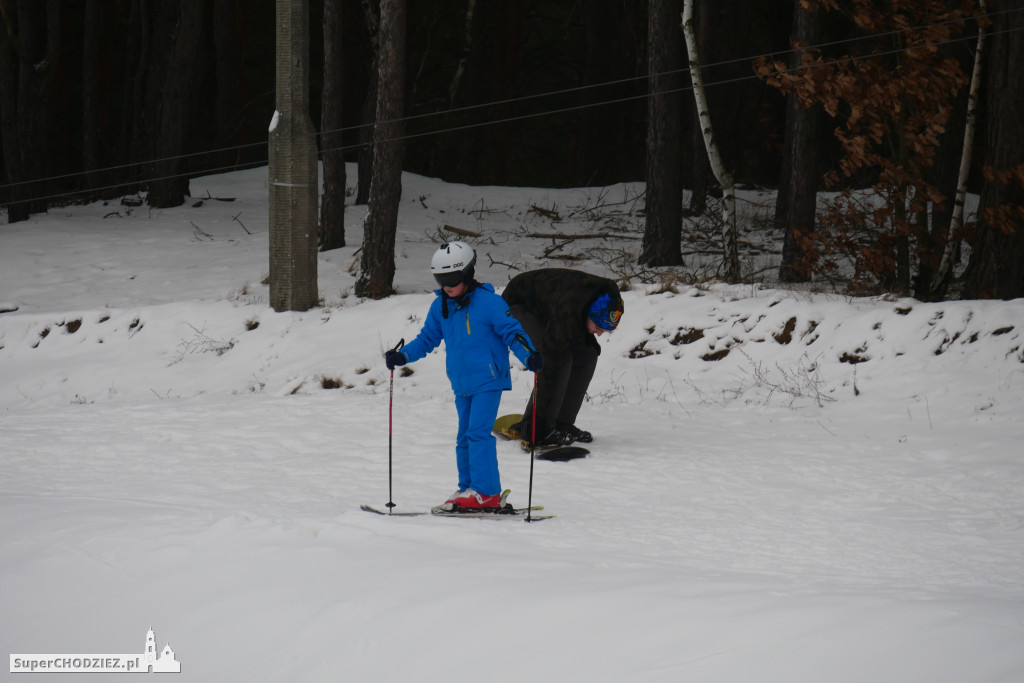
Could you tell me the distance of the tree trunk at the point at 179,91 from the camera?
2216 cm

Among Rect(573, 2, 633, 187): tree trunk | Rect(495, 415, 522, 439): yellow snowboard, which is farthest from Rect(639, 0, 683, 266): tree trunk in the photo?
Rect(573, 2, 633, 187): tree trunk

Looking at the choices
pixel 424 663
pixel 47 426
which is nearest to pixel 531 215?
pixel 47 426

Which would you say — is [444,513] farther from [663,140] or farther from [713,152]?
[663,140]

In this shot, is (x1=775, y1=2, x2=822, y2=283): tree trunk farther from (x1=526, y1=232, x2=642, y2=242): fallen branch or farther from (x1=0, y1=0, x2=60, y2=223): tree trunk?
(x1=0, y1=0, x2=60, y2=223): tree trunk

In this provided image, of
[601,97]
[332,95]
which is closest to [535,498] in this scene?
[332,95]

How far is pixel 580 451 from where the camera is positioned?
8.38 m

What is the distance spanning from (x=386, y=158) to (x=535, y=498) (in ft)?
28.4

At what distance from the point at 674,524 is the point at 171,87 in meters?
19.3

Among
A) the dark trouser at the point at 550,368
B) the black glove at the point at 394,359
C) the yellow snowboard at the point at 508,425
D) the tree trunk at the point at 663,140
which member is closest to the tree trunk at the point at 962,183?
the tree trunk at the point at 663,140

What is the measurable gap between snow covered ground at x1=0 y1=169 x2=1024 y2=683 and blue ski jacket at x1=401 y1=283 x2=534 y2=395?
0.93 meters

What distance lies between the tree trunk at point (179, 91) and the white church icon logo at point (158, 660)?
65.6 feet

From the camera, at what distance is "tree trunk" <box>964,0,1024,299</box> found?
11438mm

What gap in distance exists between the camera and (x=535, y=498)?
23.1 ft

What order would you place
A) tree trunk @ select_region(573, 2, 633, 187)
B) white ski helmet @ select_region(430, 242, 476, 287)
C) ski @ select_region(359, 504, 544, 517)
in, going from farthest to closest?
tree trunk @ select_region(573, 2, 633, 187) < white ski helmet @ select_region(430, 242, 476, 287) < ski @ select_region(359, 504, 544, 517)
